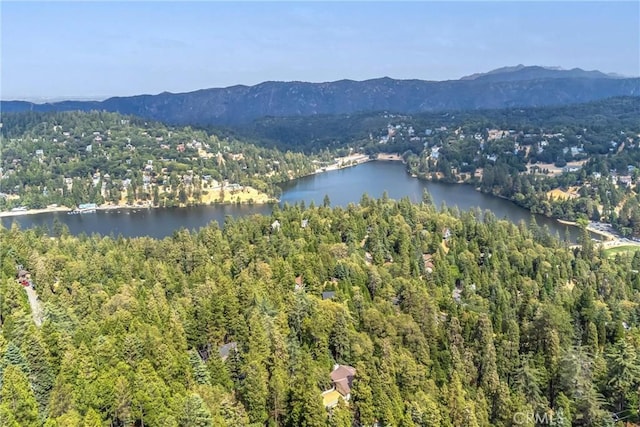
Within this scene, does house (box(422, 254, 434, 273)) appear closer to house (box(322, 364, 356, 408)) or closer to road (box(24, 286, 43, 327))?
house (box(322, 364, 356, 408))

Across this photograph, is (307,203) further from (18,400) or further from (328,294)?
(18,400)

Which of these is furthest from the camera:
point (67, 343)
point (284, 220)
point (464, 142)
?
point (464, 142)

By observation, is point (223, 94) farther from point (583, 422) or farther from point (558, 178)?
point (583, 422)

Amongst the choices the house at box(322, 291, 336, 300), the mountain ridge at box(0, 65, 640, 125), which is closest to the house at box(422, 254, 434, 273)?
the house at box(322, 291, 336, 300)

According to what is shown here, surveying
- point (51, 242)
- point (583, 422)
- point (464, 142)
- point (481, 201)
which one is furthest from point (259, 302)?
point (464, 142)

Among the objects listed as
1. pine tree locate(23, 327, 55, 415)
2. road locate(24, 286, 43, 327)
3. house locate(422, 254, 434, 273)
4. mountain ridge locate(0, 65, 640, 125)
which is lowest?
house locate(422, 254, 434, 273)

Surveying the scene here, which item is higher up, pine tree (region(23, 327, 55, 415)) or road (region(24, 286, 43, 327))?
pine tree (region(23, 327, 55, 415))

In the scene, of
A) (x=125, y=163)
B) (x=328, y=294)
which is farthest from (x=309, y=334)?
(x=125, y=163)

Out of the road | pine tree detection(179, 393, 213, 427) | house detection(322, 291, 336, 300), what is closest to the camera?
pine tree detection(179, 393, 213, 427)
